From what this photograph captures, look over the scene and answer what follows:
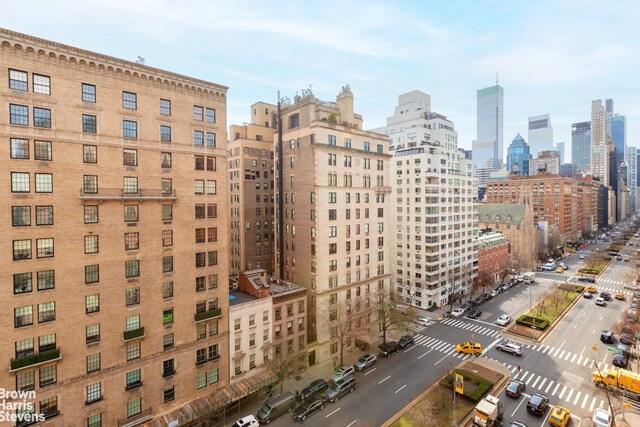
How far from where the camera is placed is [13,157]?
32.8 metres

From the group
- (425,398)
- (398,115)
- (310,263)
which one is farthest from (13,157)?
(398,115)

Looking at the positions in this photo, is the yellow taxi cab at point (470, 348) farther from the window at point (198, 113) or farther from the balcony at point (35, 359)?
the balcony at point (35, 359)

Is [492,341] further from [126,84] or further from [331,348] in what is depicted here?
[126,84]

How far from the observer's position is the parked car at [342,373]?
52.0m

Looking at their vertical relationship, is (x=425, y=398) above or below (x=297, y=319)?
below

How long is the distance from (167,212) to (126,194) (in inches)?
201

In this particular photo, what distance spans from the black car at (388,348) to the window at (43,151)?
57.9 meters

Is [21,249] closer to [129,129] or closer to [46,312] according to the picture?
[46,312]

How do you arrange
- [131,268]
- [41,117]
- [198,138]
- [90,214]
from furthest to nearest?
1. [198,138]
2. [131,268]
3. [90,214]
4. [41,117]

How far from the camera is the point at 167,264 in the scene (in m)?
42.4

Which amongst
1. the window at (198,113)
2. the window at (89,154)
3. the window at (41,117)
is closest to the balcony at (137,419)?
the window at (89,154)

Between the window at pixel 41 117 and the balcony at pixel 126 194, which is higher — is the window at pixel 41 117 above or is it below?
above

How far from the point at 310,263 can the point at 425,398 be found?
27.4 meters

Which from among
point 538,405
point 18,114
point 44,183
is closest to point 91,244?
point 44,183
